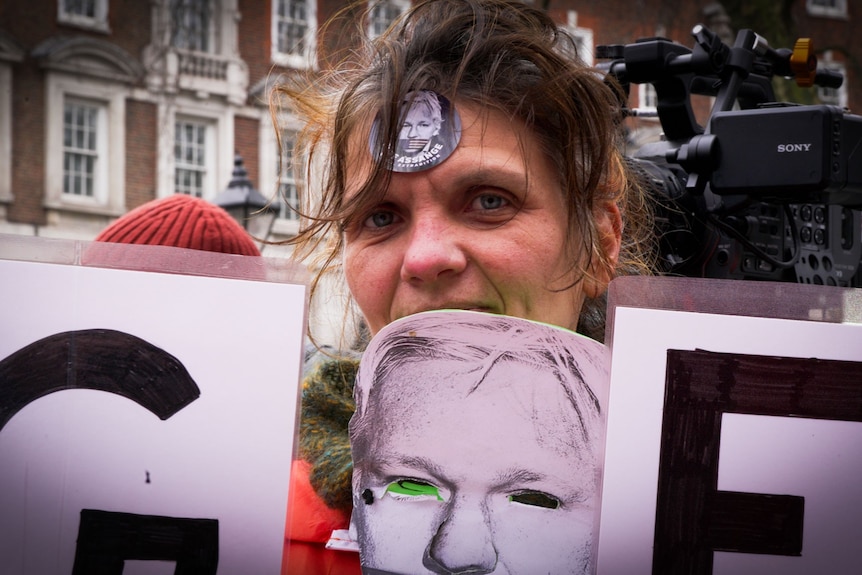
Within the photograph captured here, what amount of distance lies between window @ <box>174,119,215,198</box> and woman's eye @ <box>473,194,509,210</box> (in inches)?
542

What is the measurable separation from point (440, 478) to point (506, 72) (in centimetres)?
45

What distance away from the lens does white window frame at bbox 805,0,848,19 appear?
48.8 ft

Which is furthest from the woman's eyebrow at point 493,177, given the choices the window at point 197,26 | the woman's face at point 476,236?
the window at point 197,26

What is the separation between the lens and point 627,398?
0.98 metres

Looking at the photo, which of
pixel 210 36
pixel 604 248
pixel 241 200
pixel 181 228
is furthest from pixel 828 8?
pixel 604 248

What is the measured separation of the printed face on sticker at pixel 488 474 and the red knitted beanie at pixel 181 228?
4.30ft

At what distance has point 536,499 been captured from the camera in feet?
3.46

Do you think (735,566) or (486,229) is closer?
(735,566)

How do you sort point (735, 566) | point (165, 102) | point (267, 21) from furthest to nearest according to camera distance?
point (267, 21)
point (165, 102)
point (735, 566)

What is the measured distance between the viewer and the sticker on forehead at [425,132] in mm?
1176

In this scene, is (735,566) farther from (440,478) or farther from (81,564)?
(81,564)

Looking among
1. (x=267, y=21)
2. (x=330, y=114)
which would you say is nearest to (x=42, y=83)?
(x=267, y=21)

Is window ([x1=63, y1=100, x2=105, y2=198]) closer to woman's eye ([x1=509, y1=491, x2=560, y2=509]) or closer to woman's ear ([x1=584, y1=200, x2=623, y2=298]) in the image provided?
woman's ear ([x1=584, y1=200, x2=623, y2=298])

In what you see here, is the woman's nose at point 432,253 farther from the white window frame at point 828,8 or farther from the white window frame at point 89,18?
the white window frame at point 828,8
